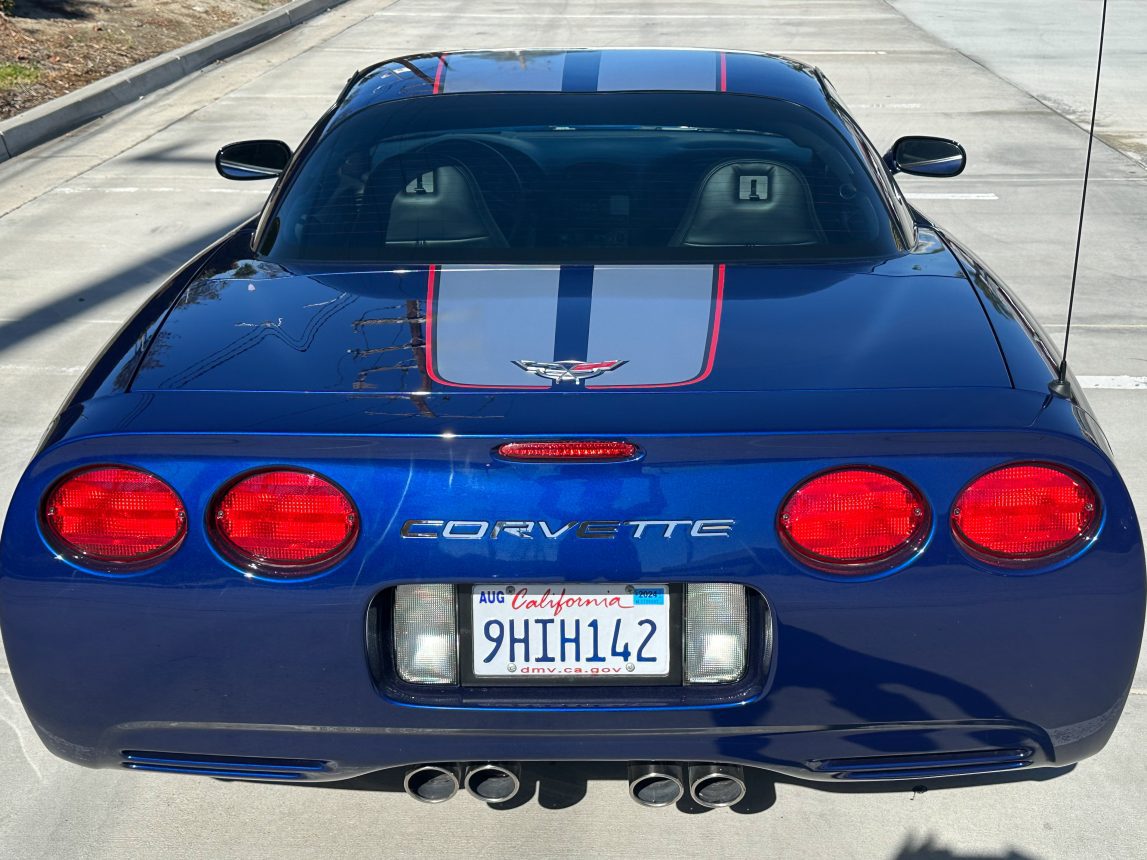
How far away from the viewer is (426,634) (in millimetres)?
2205

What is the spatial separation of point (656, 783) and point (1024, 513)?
2.51 ft

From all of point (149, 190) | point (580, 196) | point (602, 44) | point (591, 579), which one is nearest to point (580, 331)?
point (591, 579)

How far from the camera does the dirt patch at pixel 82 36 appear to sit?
477 inches

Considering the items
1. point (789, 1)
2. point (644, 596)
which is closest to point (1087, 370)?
point (644, 596)

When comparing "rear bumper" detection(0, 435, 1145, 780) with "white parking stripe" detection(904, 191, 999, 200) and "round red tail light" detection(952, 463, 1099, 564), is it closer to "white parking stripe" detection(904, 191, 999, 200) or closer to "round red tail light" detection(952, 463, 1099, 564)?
"round red tail light" detection(952, 463, 1099, 564)

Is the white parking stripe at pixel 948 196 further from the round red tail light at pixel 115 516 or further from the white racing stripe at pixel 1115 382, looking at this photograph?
the round red tail light at pixel 115 516

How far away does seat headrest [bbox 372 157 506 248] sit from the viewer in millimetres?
3041

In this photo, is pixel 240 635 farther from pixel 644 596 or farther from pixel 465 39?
pixel 465 39

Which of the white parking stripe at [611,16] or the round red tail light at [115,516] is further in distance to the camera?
the white parking stripe at [611,16]

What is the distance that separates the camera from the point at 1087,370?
17.8 ft

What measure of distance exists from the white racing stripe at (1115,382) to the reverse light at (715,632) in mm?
3461

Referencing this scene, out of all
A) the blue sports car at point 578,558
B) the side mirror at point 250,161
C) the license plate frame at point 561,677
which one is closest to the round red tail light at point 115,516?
the blue sports car at point 578,558

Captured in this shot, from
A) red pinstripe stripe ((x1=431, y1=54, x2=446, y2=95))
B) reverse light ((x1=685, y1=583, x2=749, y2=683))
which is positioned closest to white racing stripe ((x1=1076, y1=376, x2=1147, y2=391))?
red pinstripe stripe ((x1=431, y1=54, x2=446, y2=95))

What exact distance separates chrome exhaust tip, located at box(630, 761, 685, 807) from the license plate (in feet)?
0.68
